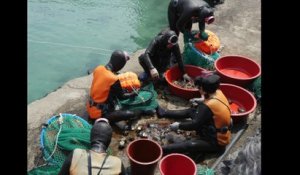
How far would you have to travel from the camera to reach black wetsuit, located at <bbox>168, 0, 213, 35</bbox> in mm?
7746

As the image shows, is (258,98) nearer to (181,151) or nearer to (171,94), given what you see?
(171,94)

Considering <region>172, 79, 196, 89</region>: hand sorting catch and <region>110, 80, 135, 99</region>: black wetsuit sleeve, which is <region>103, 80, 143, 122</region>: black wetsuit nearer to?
<region>110, 80, 135, 99</region>: black wetsuit sleeve

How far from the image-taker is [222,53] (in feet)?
30.1

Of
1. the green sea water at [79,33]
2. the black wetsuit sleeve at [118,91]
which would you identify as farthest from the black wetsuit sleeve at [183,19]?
the green sea water at [79,33]

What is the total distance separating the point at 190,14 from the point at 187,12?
8cm

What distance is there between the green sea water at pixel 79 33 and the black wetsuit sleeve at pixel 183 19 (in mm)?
2744

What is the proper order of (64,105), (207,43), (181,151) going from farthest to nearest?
(207,43)
(64,105)
(181,151)

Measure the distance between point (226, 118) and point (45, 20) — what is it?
7939mm

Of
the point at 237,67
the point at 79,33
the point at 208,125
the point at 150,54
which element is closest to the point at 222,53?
the point at 237,67

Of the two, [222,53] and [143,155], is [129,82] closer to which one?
[143,155]

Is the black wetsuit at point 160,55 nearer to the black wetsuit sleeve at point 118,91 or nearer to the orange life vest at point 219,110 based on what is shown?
the black wetsuit sleeve at point 118,91

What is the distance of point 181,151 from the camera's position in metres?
5.92

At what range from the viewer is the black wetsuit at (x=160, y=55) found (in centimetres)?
711

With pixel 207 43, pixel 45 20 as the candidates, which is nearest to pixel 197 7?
pixel 207 43
